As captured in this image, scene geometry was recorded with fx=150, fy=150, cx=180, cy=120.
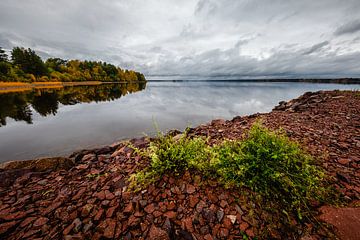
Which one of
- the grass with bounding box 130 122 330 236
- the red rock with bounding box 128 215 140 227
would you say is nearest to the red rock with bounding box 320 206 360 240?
the grass with bounding box 130 122 330 236

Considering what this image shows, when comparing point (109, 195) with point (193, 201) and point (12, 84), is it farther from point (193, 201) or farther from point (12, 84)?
point (12, 84)

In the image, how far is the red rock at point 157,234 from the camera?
1987 mm

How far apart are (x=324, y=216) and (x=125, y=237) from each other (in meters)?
2.81

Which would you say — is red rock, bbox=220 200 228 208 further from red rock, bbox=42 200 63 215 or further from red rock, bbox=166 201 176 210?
red rock, bbox=42 200 63 215

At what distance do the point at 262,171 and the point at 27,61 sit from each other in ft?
262

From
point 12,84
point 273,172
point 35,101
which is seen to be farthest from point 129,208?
point 12,84

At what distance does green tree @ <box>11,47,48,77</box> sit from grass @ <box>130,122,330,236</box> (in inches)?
2987

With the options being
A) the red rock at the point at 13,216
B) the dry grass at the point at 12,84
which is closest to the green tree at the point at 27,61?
the dry grass at the point at 12,84

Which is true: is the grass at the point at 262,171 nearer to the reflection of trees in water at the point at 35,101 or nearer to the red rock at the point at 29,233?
the red rock at the point at 29,233

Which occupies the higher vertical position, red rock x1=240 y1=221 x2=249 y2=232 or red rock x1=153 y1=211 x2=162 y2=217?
red rock x1=240 y1=221 x2=249 y2=232

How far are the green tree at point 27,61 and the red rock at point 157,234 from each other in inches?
3012

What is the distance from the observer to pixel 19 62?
5391 centimetres

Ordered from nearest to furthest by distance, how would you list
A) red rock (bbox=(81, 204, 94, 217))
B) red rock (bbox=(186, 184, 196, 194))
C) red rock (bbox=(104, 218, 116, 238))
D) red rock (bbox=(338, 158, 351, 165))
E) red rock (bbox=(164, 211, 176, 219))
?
red rock (bbox=(104, 218, 116, 238))
red rock (bbox=(164, 211, 176, 219))
red rock (bbox=(81, 204, 94, 217))
red rock (bbox=(186, 184, 196, 194))
red rock (bbox=(338, 158, 351, 165))

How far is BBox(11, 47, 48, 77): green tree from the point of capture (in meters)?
53.9
